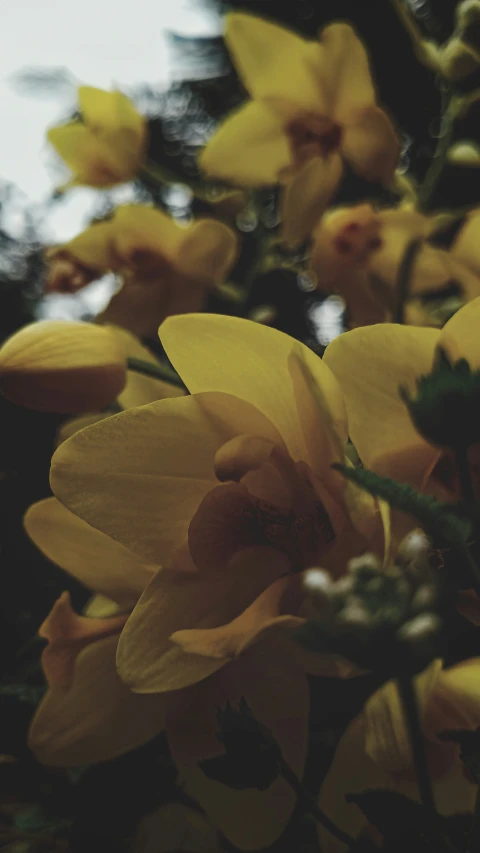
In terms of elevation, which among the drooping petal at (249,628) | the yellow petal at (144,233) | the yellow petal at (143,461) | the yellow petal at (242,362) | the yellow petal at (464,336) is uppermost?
the yellow petal at (464,336)

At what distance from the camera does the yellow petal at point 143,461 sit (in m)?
0.32

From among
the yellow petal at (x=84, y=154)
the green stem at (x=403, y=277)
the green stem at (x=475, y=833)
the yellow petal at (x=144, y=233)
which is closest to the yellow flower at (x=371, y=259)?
the green stem at (x=403, y=277)

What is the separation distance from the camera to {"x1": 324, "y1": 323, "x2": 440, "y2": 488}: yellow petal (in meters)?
0.31

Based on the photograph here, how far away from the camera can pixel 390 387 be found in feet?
1.02

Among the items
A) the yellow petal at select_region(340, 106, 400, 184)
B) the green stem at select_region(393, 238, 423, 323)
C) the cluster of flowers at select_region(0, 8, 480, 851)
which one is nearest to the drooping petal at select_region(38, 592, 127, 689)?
the cluster of flowers at select_region(0, 8, 480, 851)

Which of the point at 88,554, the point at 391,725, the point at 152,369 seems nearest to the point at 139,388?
the point at 152,369

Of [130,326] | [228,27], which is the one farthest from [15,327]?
[228,27]

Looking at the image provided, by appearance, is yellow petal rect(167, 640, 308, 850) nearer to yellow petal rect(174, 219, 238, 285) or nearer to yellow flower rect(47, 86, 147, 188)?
yellow petal rect(174, 219, 238, 285)

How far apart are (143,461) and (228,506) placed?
4cm

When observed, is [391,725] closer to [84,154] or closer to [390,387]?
[390,387]

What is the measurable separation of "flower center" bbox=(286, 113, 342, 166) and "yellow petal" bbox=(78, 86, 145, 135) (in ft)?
0.63

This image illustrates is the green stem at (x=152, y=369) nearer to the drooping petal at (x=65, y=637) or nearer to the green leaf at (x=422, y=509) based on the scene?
the drooping petal at (x=65, y=637)

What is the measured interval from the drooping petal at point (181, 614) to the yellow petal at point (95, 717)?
6cm

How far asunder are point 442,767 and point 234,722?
13 centimetres
